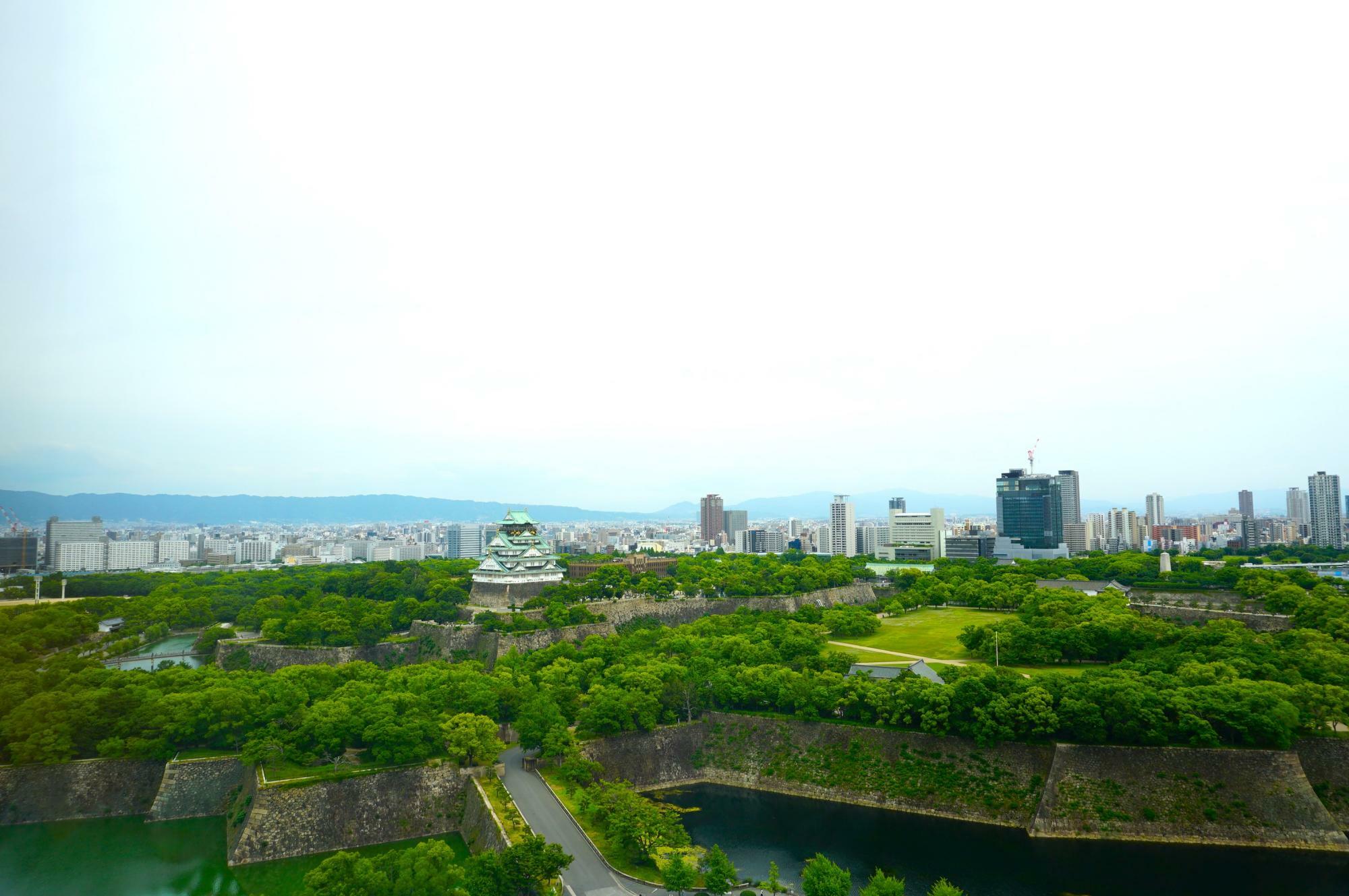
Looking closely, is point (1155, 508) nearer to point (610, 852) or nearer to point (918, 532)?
point (918, 532)

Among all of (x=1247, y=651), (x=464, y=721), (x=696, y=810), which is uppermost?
(x=1247, y=651)

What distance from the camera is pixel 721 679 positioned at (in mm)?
25109

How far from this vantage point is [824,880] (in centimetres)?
1418

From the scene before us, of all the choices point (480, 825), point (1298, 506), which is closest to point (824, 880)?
point (480, 825)

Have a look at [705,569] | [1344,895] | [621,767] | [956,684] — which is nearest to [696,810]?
[621,767]

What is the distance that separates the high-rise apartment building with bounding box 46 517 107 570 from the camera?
28.2m

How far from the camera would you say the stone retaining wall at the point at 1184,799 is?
58.9 feet

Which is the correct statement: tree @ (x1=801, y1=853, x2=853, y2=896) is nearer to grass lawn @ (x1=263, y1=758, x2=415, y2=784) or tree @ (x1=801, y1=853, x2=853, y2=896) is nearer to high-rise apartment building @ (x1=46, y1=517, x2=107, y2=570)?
grass lawn @ (x1=263, y1=758, x2=415, y2=784)

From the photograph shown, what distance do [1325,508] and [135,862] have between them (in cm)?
10323

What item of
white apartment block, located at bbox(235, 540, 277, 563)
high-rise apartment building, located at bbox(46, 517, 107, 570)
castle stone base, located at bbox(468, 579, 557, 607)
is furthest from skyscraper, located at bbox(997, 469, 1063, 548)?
white apartment block, located at bbox(235, 540, 277, 563)

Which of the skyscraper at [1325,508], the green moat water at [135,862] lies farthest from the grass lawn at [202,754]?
the skyscraper at [1325,508]

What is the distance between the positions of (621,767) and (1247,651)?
65.4ft

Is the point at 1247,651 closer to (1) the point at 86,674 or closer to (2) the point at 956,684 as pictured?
(2) the point at 956,684

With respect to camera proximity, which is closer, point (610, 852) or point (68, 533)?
point (610, 852)
